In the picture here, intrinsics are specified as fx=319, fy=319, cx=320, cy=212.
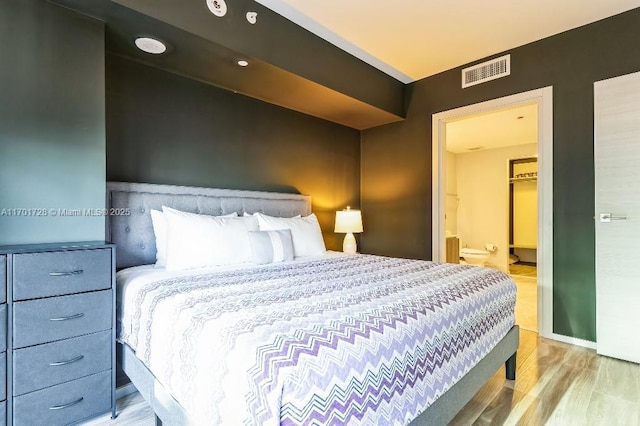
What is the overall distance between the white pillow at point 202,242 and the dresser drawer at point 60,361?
561mm

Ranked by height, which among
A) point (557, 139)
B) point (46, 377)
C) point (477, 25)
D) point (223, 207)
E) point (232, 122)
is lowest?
point (46, 377)

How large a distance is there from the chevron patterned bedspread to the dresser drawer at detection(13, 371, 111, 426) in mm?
281

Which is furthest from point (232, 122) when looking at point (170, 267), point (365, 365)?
point (365, 365)

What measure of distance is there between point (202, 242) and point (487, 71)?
3.22 metres

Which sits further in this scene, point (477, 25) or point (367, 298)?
point (477, 25)

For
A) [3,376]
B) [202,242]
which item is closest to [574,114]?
[202,242]

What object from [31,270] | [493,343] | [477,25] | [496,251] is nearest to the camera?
[31,270]

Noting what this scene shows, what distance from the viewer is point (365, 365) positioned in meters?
1.03

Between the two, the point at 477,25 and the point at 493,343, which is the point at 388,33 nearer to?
the point at 477,25

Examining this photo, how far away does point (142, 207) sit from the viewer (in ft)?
7.84

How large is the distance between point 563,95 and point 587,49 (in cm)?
39

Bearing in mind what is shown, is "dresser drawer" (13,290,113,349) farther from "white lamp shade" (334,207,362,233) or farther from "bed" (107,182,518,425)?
"white lamp shade" (334,207,362,233)

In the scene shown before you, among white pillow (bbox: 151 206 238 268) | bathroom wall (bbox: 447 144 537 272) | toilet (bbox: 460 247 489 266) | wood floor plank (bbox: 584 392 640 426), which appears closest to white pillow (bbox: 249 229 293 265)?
white pillow (bbox: 151 206 238 268)

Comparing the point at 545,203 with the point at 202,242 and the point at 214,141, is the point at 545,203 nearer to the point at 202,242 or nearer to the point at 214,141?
the point at 202,242
